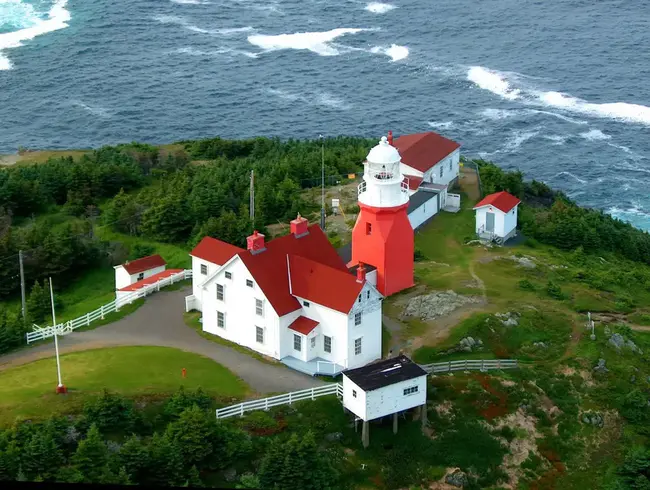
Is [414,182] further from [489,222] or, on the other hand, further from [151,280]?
[151,280]

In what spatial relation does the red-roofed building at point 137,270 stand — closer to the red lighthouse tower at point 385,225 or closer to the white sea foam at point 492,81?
the red lighthouse tower at point 385,225

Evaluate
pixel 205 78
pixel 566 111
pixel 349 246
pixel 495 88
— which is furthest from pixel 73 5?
pixel 349 246

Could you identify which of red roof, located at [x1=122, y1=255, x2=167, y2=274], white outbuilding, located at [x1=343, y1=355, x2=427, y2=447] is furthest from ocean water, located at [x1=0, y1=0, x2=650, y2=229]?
white outbuilding, located at [x1=343, y1=355, x2=427, y2=447]

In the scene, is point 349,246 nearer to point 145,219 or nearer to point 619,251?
point 145,219

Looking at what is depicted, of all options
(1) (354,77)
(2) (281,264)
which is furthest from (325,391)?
(1) (354,77)

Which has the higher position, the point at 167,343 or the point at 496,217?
the point at 167,343

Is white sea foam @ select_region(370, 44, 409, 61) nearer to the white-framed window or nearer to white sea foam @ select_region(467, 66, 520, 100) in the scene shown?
white sea foam @ select_region(467, 66, 520, 100)
